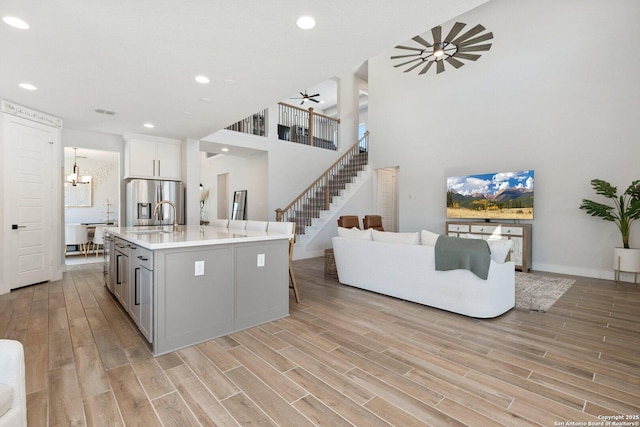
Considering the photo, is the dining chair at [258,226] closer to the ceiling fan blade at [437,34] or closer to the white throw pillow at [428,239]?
the white throw pillow at [428,239]

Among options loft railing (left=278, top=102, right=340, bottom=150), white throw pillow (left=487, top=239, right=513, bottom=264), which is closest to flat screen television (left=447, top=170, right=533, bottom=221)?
white throw pillow (left=487, top=239, right=513, bottom=264)

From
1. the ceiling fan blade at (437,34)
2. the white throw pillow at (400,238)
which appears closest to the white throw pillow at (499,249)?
the white throw pillow at (400,238)

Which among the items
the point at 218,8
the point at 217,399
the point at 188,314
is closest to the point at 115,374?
the point at 188,314

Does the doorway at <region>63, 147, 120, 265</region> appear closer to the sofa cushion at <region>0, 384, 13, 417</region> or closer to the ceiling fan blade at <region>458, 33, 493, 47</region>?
the sofa cushion at <region>0, 384, 13, 417</region>

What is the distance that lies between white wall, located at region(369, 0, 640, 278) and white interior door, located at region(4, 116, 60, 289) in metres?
7.39

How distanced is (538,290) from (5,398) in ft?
17.4

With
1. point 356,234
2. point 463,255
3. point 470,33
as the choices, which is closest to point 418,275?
point 463,255

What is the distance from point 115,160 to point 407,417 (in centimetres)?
978

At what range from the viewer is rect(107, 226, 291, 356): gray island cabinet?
2.45m

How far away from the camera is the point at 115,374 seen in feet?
6.98

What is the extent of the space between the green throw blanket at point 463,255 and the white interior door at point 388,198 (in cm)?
570

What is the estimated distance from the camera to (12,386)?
1139 mm

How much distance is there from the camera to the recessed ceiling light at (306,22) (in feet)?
7.45

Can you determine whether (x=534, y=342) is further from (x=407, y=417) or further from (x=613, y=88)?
(x=613, y=88)
